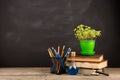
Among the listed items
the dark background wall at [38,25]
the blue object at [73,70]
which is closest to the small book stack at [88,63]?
the blue object at [73,70]

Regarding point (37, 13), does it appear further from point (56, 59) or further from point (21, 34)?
point (56, 59)

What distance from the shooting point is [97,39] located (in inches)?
88.7

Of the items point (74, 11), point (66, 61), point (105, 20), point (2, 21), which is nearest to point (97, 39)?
point (105, 20)

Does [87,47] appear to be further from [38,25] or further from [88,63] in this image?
[38,25]

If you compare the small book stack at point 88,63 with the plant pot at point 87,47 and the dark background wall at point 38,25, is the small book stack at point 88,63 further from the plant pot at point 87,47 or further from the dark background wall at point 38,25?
the dark background wall at point 38,25

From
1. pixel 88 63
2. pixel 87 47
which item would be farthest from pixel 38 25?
pixel 88 63

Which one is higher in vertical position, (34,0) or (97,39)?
(34,0)

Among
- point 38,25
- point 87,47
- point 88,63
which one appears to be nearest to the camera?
point 88,63

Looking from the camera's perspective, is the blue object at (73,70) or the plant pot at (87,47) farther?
the plant pot at (87,47)

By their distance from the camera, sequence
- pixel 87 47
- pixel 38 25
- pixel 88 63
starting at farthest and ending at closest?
pixel 38 25
pixel 87 47
pixel 88 63

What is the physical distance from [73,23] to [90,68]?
63 cm

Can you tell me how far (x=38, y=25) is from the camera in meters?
2.28

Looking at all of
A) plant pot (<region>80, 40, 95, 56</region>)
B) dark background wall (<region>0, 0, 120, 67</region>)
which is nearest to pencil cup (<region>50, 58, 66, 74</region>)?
Result: plant pot (<region>80, 40, 95, 56</region>)

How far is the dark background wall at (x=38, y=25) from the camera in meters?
2.27
